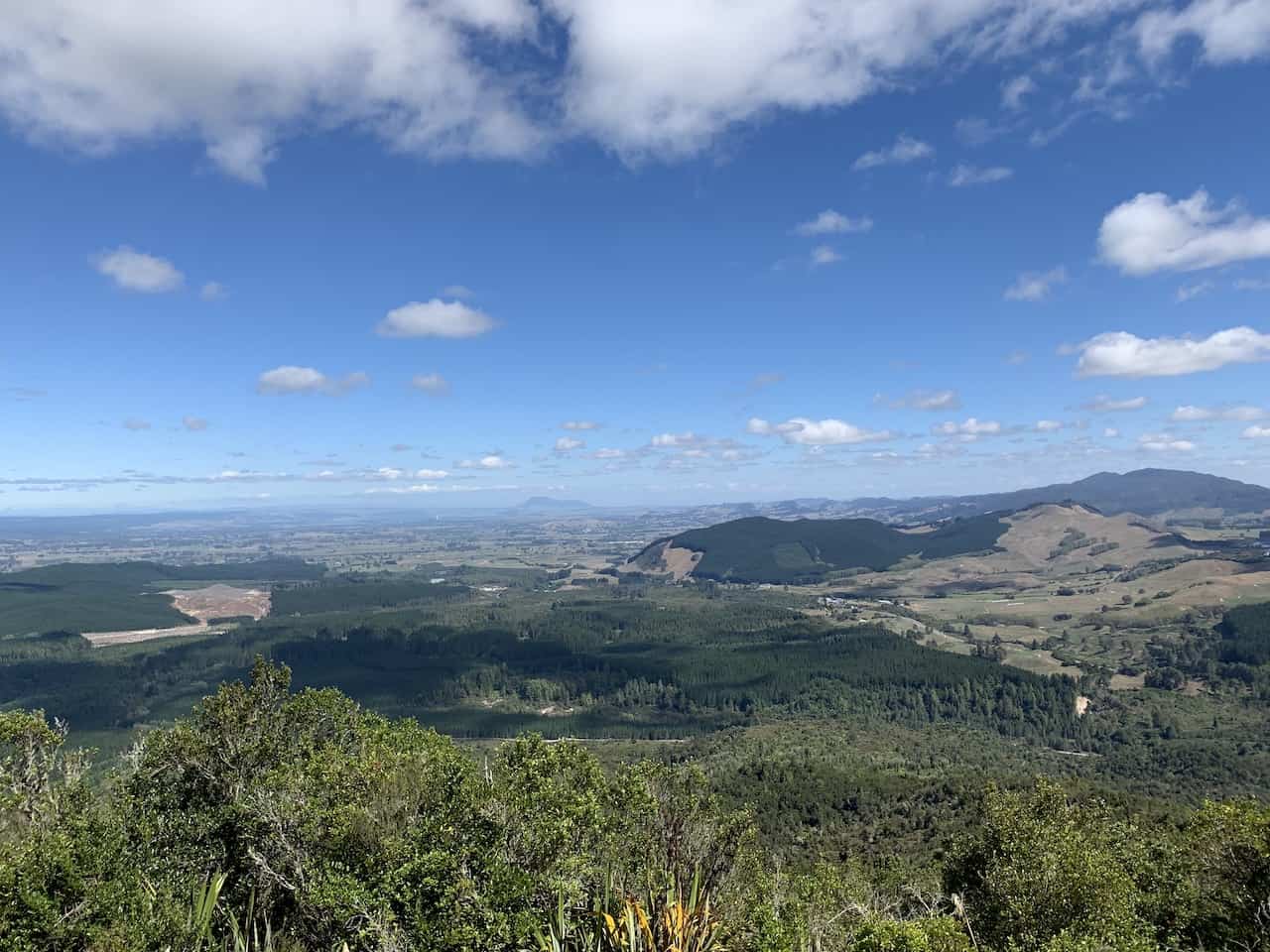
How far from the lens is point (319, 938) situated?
21375 mm

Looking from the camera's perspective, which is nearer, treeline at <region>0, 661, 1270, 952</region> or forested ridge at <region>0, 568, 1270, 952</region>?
treeline at <region>0, 661, 1270, 952</region>

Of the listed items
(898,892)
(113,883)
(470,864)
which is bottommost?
(898,892)

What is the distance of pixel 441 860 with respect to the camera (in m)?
19.0

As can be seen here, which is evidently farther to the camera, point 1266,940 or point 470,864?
point 1266,940

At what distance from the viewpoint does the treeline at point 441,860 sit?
17156mm

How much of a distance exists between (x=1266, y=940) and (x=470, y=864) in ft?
87.5

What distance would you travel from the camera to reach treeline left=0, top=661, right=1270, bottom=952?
675 inches

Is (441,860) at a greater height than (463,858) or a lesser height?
greater

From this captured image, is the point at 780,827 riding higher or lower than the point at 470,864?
lower

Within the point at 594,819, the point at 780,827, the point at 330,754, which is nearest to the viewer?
the point at 594,819

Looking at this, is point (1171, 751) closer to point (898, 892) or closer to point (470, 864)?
point (898, 892)

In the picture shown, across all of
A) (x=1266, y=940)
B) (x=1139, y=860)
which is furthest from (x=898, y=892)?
(x=1266, y=940)

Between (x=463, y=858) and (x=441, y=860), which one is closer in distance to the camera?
(x=441, y=860)

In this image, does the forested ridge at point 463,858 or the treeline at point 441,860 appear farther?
the forested ridge at point 463,858
